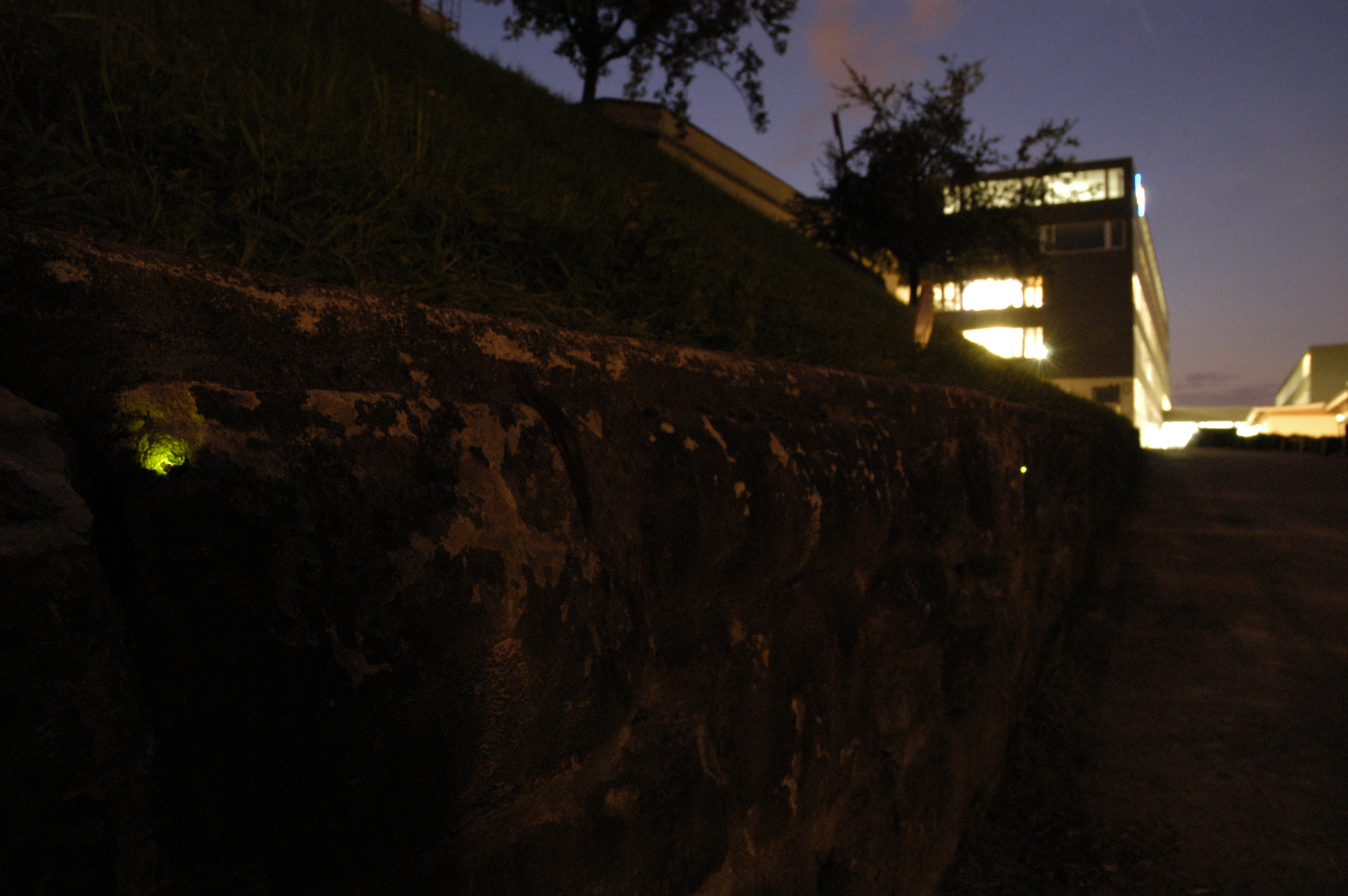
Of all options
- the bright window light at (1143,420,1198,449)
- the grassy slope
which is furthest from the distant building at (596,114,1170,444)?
the grassy slope

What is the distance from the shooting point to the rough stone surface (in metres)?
0.93

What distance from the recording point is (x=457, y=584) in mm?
1126

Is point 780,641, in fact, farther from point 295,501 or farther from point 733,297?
point 733,297

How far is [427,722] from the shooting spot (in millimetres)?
1073

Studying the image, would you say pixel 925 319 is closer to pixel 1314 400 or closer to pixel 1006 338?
pixel 1006 338

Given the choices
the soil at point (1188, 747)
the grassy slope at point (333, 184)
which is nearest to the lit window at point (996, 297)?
the soil at point (1188, 747)

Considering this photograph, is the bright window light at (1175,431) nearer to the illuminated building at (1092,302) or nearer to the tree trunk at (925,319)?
the illuminated building at (1092,302)

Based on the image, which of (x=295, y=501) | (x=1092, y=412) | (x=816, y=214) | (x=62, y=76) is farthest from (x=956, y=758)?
(x=816, y=214)

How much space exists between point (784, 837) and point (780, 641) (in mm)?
427

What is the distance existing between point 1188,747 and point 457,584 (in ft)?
12.9

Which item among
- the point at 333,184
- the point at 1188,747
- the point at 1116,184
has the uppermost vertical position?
the point at 1116,184

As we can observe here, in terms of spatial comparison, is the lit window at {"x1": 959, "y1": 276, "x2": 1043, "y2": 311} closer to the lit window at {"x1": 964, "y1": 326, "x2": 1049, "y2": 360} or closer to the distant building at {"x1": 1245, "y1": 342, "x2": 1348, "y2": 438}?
the lit window at {"x1": 964, "y1": 326, "x2": 1049, "y2": 360}

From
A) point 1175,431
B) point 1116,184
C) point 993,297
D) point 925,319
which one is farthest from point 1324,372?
point 925,319

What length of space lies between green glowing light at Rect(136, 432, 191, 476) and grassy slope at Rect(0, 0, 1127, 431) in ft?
2.43
